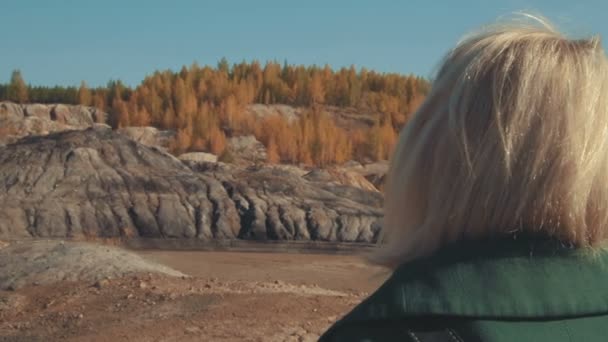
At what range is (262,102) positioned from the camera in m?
78.9

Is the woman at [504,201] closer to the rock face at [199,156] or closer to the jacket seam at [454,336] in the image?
the jacket seam at [454,336]

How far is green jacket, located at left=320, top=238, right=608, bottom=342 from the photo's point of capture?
1.59 m

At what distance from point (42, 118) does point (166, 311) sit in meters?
51.5

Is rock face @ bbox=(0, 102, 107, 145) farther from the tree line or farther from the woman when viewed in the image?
the woman

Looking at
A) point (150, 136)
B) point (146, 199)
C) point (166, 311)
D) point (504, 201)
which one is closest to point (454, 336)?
point (504, 201)

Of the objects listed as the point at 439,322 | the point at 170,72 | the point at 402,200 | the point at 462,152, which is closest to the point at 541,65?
the point at 462,152

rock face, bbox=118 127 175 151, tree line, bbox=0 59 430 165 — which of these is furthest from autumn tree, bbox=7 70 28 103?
rock face, bbox=118 127 175 151

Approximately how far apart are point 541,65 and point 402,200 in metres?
0.38

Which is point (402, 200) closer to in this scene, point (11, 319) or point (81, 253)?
point (11, 319)

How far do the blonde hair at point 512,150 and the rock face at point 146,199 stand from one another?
100 ft

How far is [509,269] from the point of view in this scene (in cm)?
168

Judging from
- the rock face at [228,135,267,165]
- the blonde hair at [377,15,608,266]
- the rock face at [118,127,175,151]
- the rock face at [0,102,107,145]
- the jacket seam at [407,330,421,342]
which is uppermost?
the blonde hair at [377,15,608,266]

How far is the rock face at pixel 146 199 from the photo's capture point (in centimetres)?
3372

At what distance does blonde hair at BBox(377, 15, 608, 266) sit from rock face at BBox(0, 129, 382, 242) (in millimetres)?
30626
